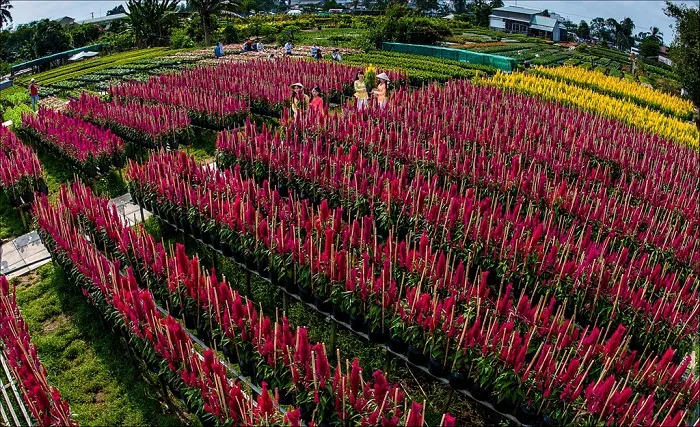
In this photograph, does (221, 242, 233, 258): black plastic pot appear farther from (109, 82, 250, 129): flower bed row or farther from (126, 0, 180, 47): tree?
(126, 0, 180, 47): tree

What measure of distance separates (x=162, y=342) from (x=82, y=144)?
664cm

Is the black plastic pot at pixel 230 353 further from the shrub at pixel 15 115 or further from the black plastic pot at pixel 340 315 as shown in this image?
the shrub at pixel 15 115

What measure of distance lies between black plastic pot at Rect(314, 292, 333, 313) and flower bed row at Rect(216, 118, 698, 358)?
177 cm

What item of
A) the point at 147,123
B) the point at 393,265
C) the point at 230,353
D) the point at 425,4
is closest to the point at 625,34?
the point at 425,4

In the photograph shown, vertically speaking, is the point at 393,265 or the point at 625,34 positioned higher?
the point at 625,34

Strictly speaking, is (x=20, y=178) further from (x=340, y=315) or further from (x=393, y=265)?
(x=393, y=265)

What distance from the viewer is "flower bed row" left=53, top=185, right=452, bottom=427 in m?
3.91

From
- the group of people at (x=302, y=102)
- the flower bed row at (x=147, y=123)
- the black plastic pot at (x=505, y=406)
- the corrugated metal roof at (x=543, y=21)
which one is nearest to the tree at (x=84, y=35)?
the flower bed row at (x=147, y=123)

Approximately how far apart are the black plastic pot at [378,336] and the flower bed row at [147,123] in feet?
Answer: 24.2

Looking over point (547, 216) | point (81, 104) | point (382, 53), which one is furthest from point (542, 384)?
point (382, 53)

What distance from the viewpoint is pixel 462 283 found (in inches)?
204

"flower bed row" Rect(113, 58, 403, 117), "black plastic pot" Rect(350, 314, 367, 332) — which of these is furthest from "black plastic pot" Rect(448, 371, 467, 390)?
"flower bed row" Rect(113, 58, 403, 117)

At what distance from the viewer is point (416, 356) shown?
4.77 meters

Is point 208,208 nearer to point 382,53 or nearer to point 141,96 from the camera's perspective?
point 141,96
